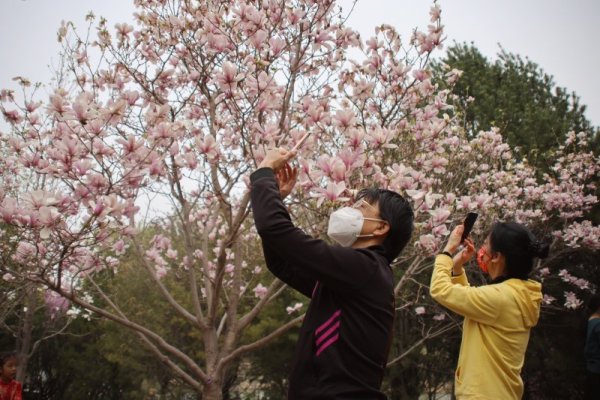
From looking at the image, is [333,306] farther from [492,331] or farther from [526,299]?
[526,299]

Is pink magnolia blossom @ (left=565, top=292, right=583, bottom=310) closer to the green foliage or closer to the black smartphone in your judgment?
the green foliage

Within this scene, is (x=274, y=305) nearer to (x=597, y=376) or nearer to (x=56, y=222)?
(x=597, y=376)

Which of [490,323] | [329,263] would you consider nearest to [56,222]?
[329,263]

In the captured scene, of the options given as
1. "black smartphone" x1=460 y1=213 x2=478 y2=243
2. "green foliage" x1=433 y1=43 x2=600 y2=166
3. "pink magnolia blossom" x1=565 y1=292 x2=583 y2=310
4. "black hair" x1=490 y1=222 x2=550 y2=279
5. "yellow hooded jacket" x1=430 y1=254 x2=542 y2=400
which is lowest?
"yellow hooded jacket" x1=430 y1=254 x2=542 y2=400

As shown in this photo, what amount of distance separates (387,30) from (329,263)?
2.95 metres

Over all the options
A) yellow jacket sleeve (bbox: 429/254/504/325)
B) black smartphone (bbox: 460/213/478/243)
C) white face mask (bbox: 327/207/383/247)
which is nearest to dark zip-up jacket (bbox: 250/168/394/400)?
white face mask (bbox: 327/207/383/247)

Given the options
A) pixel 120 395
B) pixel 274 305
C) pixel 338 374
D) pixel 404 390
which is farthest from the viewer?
pixel 120 395

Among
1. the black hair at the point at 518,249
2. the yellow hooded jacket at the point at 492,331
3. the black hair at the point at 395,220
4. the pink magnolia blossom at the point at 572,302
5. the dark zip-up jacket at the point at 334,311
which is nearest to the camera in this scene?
the dark zip-up jacket at the point at 334,311

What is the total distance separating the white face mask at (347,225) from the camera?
1.50 meters

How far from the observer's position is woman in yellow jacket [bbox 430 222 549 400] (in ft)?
6.11

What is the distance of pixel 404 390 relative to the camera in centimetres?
855

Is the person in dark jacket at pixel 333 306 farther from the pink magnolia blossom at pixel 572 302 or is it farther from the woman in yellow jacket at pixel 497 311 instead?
the pink magnolia blossom at pixel 572 302

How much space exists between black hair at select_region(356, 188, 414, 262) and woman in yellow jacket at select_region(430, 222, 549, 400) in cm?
55

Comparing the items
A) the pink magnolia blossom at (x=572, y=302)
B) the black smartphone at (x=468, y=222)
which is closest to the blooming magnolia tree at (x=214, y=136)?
the black smartphone at (x=468, y=222)
